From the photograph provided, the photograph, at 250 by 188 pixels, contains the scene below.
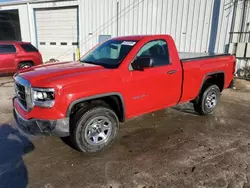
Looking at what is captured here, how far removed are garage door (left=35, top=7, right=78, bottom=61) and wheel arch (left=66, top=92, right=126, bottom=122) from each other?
34.3 feet

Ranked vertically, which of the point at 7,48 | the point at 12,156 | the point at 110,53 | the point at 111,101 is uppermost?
the point at 110,53

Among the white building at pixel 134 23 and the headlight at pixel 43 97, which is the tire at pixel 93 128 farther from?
the white building at pixel 134 23

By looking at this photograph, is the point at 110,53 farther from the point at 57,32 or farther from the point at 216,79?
the point at 57,32

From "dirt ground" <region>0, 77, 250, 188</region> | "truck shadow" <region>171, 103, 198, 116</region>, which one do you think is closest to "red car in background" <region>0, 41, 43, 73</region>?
"dirt ground" <region>0, 77, 250, 188</region>

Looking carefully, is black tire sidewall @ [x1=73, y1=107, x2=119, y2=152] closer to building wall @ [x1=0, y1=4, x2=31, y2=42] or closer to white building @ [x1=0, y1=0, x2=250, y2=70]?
white building @ [x1=0, y1=0, x2=250, y2=70]

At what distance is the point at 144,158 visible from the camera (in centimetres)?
325

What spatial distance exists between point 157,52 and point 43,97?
2234mm

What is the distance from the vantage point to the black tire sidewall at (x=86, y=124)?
3.09m

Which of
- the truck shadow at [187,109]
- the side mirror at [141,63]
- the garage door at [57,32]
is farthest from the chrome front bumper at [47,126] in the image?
the garage door at [57,32]

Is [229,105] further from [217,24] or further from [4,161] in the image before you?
[4,161]

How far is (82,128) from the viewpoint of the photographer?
3.12 meters

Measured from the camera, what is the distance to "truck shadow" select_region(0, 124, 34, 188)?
2.71 meters

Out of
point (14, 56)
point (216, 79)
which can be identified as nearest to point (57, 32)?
point (14, 56)

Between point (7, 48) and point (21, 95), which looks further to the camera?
point (7, 48)
